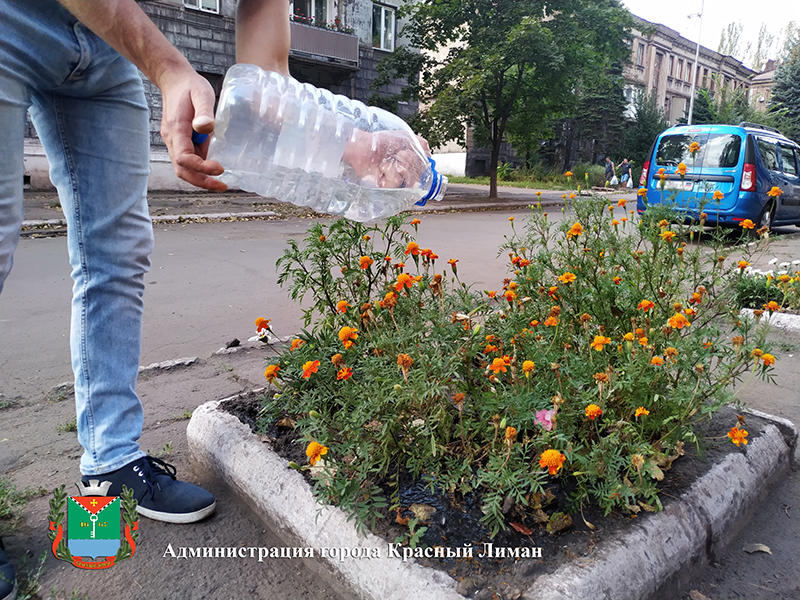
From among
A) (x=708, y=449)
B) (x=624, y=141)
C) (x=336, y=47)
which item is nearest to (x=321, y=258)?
(x=708, y=449)

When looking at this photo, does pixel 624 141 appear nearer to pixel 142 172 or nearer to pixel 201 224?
pixel 201 224

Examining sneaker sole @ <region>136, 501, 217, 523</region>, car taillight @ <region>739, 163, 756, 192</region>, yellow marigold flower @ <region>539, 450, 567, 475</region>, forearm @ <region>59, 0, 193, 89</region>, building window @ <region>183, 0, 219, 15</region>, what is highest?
building window @ <region>183, 0, 219, 15</region>

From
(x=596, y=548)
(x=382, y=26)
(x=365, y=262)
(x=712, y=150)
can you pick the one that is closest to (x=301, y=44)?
(x=382, y=26)

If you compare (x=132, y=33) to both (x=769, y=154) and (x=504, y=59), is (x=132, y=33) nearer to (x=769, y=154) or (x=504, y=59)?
(x=769, y=154)

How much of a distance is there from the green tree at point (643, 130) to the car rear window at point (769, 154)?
2238 cm

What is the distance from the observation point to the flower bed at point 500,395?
1.60 m

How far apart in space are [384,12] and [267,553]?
2121 centimetres

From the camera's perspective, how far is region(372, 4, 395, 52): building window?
65.6ft

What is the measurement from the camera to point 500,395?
1.74 metres

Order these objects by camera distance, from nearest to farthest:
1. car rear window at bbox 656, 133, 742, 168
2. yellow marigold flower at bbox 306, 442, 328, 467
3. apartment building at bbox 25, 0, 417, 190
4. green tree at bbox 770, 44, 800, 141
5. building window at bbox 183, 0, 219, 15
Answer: yellow marigold flower at bbox 306, 442, 328, 467 < car rear window at bbox 656, 133, 742, 168 < apartment building at bbox 25, 0, 417, 190 < building window at bbox 183, 0, 219, 15 < green tree at bbox 770, 44, 800, 141

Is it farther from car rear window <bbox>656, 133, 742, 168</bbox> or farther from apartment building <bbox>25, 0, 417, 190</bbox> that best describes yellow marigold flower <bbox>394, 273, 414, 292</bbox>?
apartment building <bbox>25, 0, 417, 190</bbox>

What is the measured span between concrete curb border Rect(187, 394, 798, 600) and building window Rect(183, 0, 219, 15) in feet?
54.4

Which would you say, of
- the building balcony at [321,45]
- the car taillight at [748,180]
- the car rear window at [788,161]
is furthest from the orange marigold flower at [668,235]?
the building balcony at [321,45]

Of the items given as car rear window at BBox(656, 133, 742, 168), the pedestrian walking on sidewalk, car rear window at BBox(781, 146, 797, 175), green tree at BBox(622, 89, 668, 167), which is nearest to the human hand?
the pedestrian walking on sidewalk
